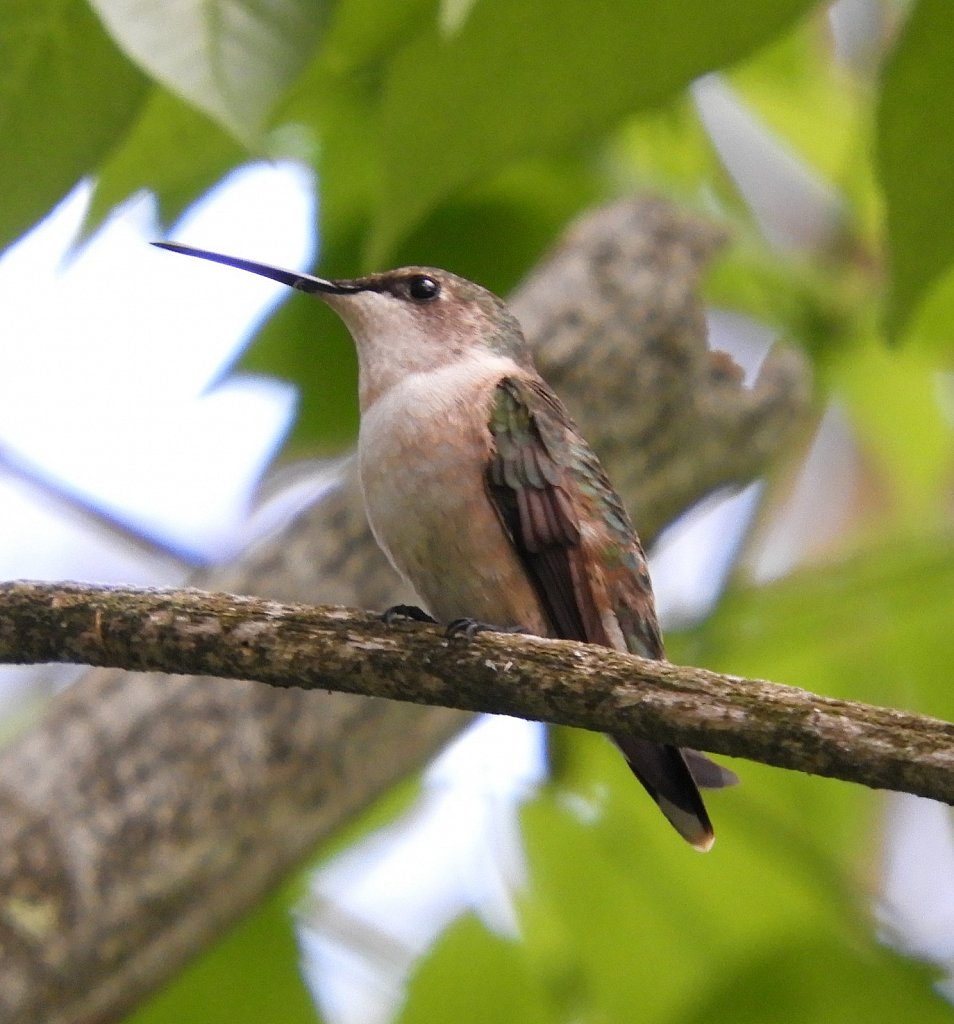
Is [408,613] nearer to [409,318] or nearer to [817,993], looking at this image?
[409,318]

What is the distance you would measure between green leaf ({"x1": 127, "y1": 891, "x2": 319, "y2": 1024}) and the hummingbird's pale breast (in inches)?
44.7

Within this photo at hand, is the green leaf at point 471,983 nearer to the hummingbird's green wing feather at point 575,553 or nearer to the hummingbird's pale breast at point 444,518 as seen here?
the hummingbird's green wing feather at point 575,553

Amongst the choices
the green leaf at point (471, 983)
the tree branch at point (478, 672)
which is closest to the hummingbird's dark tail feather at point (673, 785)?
the green leaf at point (471, 983)

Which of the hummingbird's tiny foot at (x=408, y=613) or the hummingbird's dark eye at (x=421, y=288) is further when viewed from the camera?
the hummingbird's dark eye at (x=421, y=288)

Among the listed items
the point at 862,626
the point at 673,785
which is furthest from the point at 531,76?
the point at 862,626

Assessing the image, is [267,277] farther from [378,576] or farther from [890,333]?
[890,333]

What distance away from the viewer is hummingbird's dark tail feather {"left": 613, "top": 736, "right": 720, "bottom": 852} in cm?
309

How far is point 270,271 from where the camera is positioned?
3.45m

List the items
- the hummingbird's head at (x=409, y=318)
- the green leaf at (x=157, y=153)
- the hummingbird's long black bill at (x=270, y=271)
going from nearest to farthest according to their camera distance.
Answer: the green leaf at (x=157, y=153), the hummingbird's long black bill at (x=270, y=271), the hummingbird's head at (x=409, y=318)

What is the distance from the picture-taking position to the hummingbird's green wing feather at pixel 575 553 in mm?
3162

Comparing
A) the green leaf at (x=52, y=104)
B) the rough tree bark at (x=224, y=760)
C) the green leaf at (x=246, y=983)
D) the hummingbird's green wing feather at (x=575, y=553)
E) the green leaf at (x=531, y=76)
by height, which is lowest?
the green leaf at (x=246, y=983)

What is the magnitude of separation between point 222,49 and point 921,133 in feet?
3.41

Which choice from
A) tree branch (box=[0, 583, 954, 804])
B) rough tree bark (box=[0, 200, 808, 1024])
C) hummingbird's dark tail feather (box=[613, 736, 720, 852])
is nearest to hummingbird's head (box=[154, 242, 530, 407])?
rough tree bark (box=[0, 200, 808, 1024])

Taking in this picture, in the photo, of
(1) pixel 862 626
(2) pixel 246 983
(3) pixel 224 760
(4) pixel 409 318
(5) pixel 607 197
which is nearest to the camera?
(2) pixel 246 983
